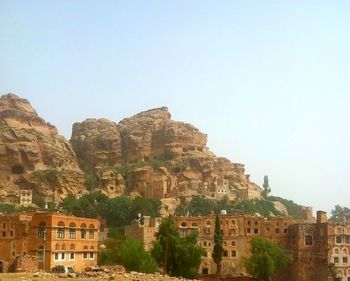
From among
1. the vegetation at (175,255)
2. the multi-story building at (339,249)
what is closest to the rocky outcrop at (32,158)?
the vegetation at (175,255)

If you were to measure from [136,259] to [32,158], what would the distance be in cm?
7786

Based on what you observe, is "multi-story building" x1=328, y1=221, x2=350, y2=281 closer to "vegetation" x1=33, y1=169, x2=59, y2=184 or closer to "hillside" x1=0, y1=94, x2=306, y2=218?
"hillside" x1=0, y1=94, x2=306, y2=218

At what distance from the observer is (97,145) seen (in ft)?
555

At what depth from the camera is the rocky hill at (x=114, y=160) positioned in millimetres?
141875

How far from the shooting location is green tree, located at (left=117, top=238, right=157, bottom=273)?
7168 cm

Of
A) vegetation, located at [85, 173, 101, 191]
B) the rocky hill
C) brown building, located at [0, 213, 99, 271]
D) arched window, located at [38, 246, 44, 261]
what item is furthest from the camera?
vegetation, located at [85, 173, 101, 191]

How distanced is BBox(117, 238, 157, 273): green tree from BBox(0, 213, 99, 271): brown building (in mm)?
6050

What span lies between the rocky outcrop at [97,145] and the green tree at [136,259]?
283ft

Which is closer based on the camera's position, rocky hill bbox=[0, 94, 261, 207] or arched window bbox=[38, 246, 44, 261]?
arched window bbox=[38, 246, 44, 261]

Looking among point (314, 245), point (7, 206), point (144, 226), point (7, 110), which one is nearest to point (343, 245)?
point (314, 245)

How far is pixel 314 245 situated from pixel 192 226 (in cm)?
1969

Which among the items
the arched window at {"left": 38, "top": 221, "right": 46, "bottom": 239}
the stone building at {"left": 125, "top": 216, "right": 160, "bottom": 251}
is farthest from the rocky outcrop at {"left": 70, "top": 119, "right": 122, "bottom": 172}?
the arched window at {"left": 38, "top": 221, "right": 46, "bottom": 239}

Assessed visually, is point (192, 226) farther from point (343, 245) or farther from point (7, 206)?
point (7, 206)

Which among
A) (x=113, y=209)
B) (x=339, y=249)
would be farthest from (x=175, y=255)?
(x=113, y=209)
